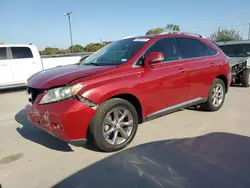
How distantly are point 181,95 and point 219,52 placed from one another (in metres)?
1.77

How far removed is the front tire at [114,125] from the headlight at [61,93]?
407 mm

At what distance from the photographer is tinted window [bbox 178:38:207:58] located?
4.28 meters

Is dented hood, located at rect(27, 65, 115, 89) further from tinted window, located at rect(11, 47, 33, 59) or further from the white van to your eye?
tinted window, located at rect(11, 47, 33, 59)

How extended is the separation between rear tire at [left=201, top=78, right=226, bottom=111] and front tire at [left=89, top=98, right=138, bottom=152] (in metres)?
2.21

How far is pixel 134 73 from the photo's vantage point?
3.36 m

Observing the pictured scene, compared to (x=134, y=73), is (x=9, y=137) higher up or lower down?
lower down

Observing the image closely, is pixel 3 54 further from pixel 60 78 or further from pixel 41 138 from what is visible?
pixel 60 78

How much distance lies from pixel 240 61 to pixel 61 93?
6.91 meters

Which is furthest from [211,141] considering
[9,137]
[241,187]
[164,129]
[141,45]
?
[9,137]

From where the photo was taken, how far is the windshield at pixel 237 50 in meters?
8.45

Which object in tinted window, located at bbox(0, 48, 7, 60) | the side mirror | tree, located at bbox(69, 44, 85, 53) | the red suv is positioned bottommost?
the red suv

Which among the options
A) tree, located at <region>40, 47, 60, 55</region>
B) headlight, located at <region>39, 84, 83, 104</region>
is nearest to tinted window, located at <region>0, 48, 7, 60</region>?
headlight, located at <region>39, 84, 83, 104</region>

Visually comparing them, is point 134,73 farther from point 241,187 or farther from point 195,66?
point 241,187

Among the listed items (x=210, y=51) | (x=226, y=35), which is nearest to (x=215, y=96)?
(x=210, y=51)
